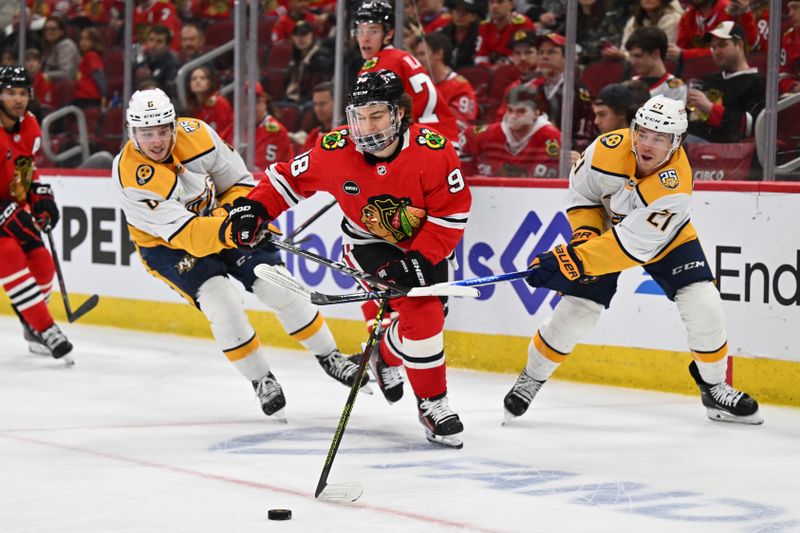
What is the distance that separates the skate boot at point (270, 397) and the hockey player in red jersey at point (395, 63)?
4.87ft

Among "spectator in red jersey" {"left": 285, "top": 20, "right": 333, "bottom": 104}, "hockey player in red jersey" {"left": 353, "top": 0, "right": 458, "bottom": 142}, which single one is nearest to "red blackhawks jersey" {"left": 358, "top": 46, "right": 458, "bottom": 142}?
"hockey player in red jersey" {"left": 353, "top": 0, "right": 458, "bottom": 142}

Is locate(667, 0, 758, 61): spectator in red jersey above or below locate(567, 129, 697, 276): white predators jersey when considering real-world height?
above

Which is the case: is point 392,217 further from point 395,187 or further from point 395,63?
point 395,63

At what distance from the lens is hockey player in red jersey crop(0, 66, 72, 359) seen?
5.49 m

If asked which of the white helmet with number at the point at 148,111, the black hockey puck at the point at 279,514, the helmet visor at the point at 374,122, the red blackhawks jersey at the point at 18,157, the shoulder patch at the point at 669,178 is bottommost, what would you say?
the black hockey puck at the point at 279,514

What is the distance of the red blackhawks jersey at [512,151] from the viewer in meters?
5.46

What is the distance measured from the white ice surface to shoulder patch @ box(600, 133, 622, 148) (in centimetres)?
91

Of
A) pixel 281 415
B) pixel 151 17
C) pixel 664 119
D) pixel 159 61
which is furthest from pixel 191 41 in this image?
pixel 664 119

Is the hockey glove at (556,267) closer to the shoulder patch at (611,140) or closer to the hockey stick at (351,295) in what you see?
the hockey stick at (351,295)

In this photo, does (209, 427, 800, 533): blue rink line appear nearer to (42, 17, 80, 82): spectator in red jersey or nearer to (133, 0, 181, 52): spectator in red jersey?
(133, 0, 181, 52): spectator in red jersey

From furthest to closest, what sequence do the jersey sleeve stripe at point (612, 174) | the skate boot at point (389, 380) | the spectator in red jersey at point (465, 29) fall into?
the spectator in red jersey at point (465, 29)
the skate boot at point (389, 380)
the jersey sleeve stripe at point (612, 174)

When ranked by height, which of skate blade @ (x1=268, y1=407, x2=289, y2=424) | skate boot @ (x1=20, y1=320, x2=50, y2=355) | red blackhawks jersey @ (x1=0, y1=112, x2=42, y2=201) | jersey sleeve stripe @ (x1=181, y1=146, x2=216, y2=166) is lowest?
skate boot @ (x1=20, y1=320, x2=50, y2=355)

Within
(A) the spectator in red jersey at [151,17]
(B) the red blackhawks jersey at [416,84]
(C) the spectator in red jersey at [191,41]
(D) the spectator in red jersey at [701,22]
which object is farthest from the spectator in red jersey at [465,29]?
(A) the spectator in red jersey at [151,17]

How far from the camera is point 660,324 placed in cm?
494
